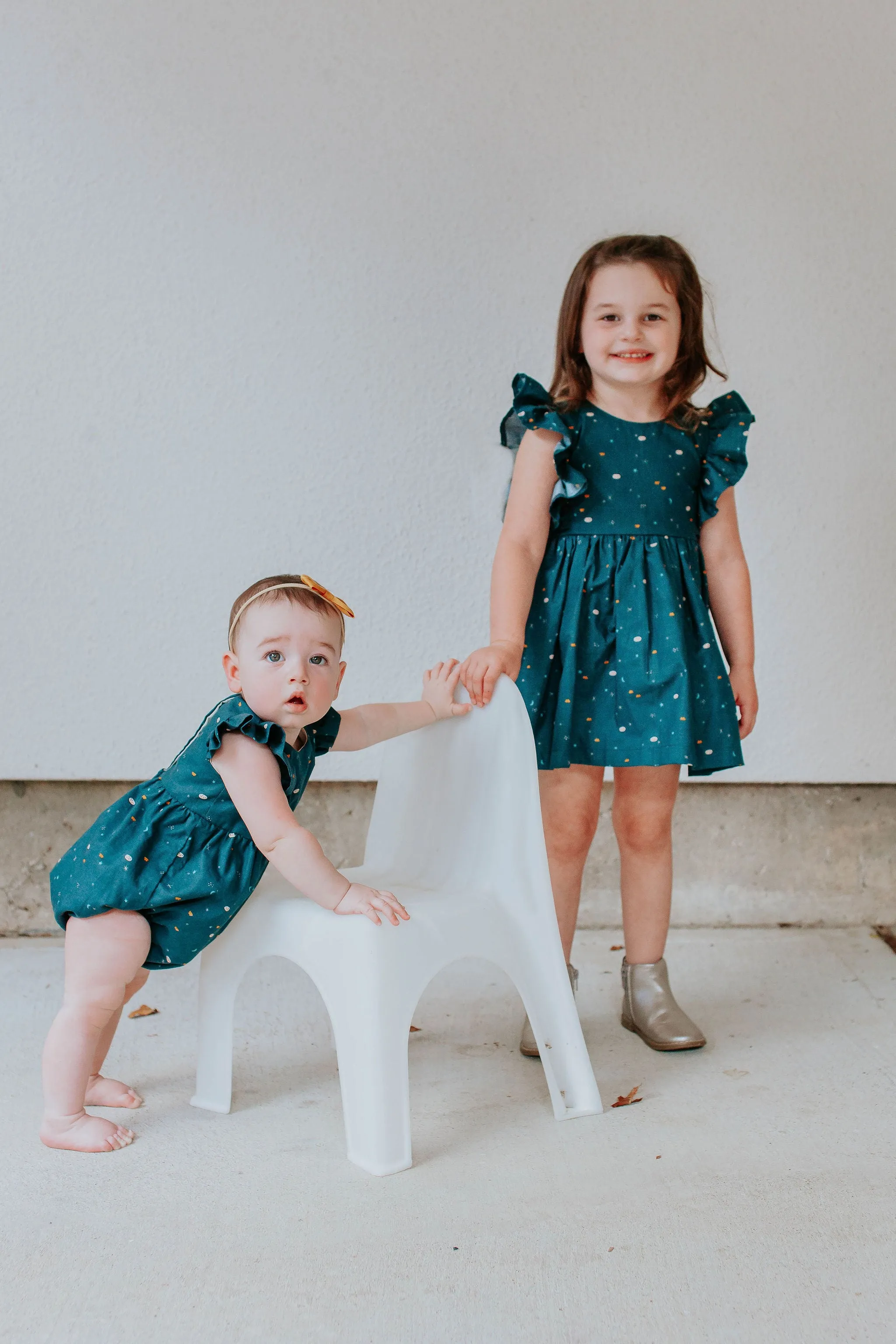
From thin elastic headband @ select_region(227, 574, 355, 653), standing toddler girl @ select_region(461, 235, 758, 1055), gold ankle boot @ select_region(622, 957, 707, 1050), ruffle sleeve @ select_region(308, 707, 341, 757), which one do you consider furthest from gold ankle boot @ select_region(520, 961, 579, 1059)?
thin elastic headband @ select_region(227, 574, 355, 653)

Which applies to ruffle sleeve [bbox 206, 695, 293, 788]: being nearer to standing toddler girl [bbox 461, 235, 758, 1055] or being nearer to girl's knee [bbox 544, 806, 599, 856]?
standing toddler girl [bbox 461, 235, 758, 1055]

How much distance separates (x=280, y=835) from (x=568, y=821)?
48 cm

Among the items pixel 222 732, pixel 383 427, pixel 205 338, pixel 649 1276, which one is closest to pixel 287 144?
pixel 205 338

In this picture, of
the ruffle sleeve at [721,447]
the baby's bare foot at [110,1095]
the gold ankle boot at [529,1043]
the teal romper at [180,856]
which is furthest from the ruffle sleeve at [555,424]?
the baby's bare foot at [110,1095]

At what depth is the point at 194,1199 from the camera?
3.72 feet

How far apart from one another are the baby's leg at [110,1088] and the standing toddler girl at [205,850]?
0.03 m

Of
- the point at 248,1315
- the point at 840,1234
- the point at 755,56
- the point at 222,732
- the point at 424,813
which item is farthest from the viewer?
the point at 755,56

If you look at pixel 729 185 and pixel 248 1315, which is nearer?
pixel 248 1315

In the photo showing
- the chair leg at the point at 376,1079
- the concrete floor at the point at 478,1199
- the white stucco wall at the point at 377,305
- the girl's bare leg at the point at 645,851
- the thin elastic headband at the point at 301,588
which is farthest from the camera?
the white stucco wall at the point at 377,305

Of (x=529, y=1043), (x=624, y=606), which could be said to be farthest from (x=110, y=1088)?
(x=624, y=606)

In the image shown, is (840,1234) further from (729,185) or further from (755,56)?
(755,56)

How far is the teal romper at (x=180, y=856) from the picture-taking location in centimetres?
125

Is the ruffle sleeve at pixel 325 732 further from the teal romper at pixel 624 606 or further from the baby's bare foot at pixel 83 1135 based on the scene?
the baby's bare foot at pixel 83 1135

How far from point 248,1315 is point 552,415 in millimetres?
1068
